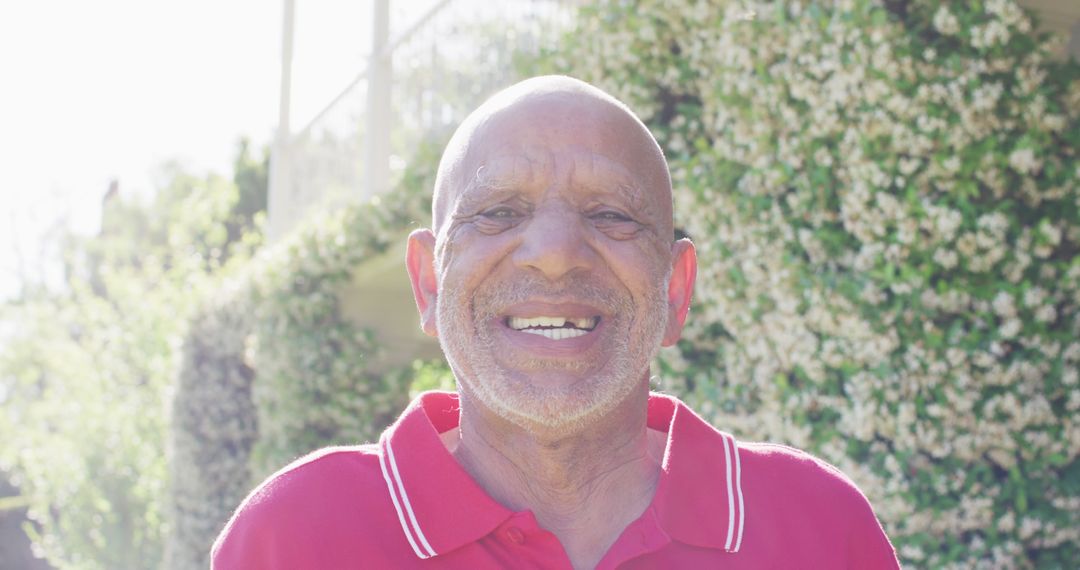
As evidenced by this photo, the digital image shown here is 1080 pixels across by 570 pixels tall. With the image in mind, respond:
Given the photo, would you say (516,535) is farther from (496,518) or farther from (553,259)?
(553,259)

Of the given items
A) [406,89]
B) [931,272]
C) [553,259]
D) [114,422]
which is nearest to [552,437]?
[553,259]

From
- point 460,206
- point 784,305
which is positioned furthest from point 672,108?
point 460,206

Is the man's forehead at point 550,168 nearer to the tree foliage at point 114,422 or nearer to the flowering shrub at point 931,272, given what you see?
the flowering shrub at point 931,272

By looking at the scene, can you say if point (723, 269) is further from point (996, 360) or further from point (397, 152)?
point (397, 152)

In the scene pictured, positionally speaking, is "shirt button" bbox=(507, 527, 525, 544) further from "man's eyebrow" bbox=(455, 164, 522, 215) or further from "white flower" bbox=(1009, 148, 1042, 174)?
"white flower" bbox=(1009, 148, 1042, 174)

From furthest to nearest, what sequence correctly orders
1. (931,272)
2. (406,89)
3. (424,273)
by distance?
(406,89)
(931,272)
(424,273)

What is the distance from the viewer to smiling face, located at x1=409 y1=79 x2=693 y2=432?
1857mm

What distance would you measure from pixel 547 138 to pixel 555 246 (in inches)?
8.1

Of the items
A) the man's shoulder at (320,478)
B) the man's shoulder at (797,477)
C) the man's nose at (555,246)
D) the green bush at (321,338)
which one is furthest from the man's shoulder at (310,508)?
the green bush at (321,338)

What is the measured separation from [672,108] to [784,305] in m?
1.17

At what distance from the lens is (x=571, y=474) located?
6.47 ft

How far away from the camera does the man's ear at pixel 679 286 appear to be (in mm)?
2076

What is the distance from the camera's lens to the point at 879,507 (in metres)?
3.64

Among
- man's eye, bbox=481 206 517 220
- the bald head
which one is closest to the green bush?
the bald head
